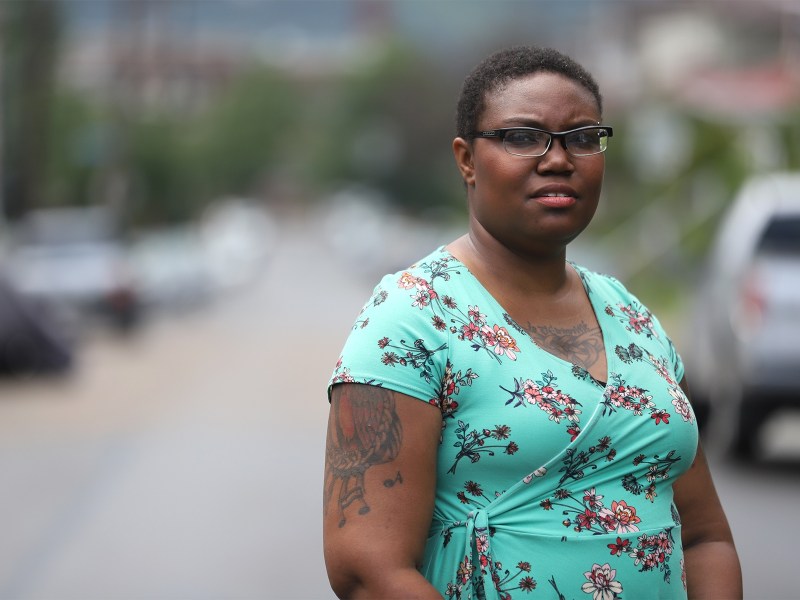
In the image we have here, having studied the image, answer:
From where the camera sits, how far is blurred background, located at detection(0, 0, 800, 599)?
8703 mm

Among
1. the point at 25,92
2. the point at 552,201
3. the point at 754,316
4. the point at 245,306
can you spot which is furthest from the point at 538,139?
the point at 25,92

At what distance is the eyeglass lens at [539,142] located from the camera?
2.75m

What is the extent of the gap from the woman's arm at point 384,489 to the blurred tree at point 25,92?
Result: 128 ft

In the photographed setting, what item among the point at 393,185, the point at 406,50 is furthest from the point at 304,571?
the point at 406,50

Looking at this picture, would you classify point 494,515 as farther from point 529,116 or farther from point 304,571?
point 304,571

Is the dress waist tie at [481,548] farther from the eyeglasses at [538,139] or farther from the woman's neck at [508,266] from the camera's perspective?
the eyeglasses at [538,139]

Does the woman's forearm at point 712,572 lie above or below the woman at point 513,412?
below

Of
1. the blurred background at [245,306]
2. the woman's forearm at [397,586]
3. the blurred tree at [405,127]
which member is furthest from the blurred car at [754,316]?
the blurred tree at [405,127]

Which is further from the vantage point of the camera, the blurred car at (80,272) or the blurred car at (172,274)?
the blurred car at (172,274)

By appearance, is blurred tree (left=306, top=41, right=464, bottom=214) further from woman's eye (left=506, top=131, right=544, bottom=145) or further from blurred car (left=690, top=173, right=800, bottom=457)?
woman's eye (left=506, top=131, right=544, bottom=145)

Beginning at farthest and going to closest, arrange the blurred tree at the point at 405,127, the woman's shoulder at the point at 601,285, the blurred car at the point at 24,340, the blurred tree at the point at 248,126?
the blurred tree at the point at 248,126 < the blurred tree at the point at 405,127 < the blurred car at the point at 24,340 < the woman's shoulder at the point at 601,285

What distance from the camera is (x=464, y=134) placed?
9.45 feet

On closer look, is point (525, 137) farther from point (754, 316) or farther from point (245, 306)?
point (245, 306)

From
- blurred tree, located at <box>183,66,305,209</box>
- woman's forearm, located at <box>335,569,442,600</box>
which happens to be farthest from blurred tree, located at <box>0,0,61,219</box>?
blurred tree, located at <box>183,66,305,209</box>
